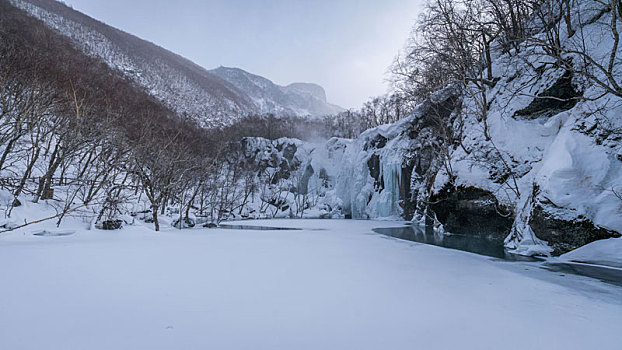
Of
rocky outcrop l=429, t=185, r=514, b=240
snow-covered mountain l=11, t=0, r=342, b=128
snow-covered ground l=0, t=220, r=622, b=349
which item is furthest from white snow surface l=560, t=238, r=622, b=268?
snow-covered mountain l=11, t=0, r=342, b=128

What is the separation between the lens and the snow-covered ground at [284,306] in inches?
62.4

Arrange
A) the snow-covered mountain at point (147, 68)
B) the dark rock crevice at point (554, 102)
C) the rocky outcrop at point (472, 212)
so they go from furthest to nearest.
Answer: the snow-covered mountain at point (147, 68)
the rocky outcrop at point (472, 212)
the dark rock crevice at point (554, 102)

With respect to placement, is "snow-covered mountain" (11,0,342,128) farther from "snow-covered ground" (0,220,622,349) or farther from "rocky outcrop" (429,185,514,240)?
"snow-covered ground" (0,220,622,349)

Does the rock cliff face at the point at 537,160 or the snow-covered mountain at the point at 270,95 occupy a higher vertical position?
the snow-covered mountain at the point at 270,95

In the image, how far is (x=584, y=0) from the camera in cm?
724

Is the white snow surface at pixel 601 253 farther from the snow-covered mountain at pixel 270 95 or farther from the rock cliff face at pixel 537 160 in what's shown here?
the snow-covered mountain at pixel 270 95

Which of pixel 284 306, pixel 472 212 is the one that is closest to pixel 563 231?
pixel 472 212

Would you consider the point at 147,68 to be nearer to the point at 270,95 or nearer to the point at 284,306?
the point at 270,95

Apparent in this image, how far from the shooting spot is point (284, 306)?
2.09 m

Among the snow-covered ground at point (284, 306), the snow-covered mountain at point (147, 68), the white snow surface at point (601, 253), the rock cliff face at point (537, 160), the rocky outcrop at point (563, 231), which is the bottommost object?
the snow-covered ground at point (284, 306)

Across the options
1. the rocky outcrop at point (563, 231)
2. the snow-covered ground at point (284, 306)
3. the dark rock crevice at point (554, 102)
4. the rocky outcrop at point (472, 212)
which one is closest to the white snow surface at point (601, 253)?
the rocky outcrop at point (563, 231)

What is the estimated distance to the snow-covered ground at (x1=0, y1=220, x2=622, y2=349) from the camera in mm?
1586

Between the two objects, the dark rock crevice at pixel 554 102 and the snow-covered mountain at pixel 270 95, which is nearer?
the dark rock crevice at pixel 554 102

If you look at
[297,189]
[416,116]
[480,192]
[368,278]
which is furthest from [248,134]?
[368,278]
